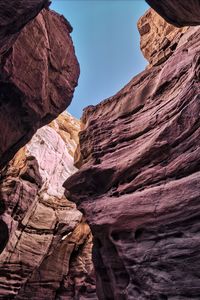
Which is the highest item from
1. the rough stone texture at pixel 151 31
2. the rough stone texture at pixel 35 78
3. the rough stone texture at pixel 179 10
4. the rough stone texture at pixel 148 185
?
the rough stone texture at pixel 151 31

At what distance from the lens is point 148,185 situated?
14.2m

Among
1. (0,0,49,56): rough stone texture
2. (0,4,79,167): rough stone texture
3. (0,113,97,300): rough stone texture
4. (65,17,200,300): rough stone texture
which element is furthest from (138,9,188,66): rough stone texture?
(0,113,97,300): rough stone texture

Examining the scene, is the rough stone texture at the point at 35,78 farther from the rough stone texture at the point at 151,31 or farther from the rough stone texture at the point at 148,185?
the rough stone texture at the point at 151,31

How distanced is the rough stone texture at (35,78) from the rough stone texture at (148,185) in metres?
4.87

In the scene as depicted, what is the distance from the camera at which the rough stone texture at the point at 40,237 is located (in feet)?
89.8

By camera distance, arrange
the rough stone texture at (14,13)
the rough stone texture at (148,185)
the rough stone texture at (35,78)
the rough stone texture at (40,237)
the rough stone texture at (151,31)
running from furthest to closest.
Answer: the rough stone texture at (40,237) → the rough stone texture at (151,31) → the rough stone texture at (35,78) → the rough stone texture at (148,185) → the rough stone texture at (14,13)

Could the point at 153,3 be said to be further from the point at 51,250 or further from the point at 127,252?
the point at 51,250

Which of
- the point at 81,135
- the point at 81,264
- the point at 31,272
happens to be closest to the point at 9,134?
the point at 81,135

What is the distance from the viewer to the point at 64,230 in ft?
119

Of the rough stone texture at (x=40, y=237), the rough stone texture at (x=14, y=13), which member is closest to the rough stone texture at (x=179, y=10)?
the rough stone texture at (x=14, y=13)

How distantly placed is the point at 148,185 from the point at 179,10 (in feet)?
25.2

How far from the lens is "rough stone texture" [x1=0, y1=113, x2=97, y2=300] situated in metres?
27.4

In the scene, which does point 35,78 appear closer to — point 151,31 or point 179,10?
point 179,10

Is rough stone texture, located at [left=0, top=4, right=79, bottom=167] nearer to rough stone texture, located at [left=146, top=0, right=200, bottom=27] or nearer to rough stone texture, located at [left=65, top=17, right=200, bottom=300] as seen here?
rough stone texture, located at [left=65, top=17, right=200, bottom=300]
